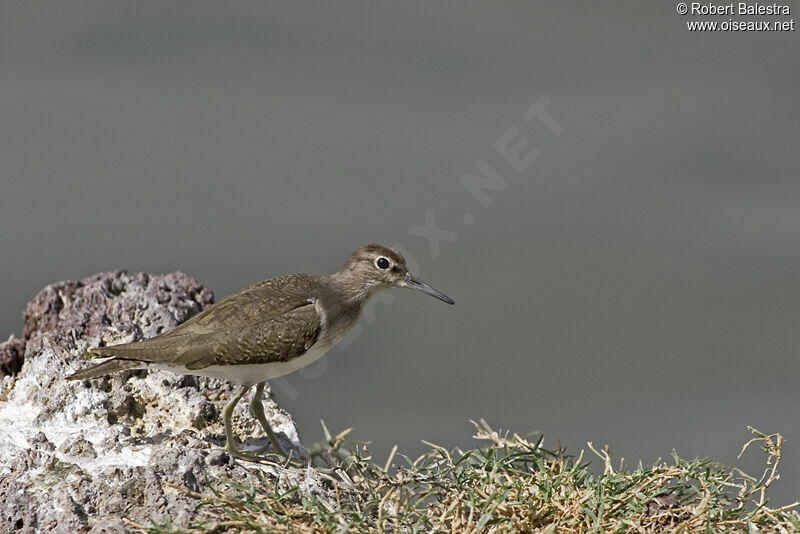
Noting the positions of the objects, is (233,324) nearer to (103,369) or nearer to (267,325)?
(267,325)

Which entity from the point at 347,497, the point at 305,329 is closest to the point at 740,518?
the point at 347,497

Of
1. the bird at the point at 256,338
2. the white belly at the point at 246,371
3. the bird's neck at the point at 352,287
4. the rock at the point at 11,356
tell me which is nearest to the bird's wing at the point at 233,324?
the bird at the point at 256,338

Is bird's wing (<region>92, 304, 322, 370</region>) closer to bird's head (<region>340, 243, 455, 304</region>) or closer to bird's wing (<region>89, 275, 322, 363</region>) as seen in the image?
bird's wing (<region>89, 275, 322, 363</region>)

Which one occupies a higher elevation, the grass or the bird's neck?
Result: the bird's neck

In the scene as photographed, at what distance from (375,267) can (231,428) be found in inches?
81.3

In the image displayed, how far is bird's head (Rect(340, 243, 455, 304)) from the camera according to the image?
26.6ft

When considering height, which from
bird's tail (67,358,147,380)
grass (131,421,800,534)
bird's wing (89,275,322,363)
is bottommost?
grass (131,421,800,534)

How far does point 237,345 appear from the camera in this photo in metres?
6.95

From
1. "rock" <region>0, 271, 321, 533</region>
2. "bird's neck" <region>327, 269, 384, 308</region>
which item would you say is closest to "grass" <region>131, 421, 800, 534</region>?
"rock" <region>0, 271, 321, 533</region>

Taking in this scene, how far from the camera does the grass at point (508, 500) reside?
5219 mm

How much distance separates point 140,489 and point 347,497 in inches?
47.7

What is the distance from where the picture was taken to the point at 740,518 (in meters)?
5.67

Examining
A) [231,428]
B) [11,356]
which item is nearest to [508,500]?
[231,428]

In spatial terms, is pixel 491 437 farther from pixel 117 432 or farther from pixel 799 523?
pixel 117 432
